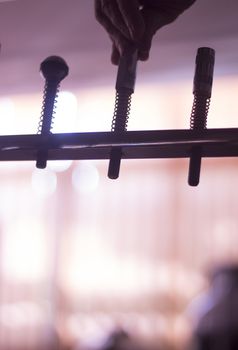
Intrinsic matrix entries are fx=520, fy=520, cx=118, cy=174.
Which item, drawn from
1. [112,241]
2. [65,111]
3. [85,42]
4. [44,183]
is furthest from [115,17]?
[44,183]

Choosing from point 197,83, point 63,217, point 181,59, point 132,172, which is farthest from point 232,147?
point 63,217

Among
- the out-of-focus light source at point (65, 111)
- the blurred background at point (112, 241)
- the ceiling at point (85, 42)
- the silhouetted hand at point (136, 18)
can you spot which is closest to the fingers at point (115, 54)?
the silhouetted hand at point (136, 18)

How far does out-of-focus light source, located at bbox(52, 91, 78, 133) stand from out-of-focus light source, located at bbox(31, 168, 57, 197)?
1.04 metres

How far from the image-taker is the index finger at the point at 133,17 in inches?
24.0

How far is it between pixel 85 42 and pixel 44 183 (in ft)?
4.88

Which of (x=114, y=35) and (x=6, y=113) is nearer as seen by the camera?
(x=114, y=35)

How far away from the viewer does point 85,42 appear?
1.10m

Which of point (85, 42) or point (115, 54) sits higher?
point (85, 42)

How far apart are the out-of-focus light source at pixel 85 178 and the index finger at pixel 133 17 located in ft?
5.81

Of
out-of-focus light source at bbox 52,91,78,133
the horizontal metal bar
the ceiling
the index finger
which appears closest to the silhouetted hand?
the index finger

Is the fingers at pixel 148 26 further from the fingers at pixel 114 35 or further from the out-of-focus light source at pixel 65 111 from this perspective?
the out-of-focus light source at pixel 65 111

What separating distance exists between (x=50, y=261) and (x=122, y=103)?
6.32 ft

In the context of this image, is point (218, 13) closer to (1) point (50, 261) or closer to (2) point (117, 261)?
(2) point (117, 261)

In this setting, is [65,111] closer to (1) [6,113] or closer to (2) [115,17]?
(1) [6,113]
